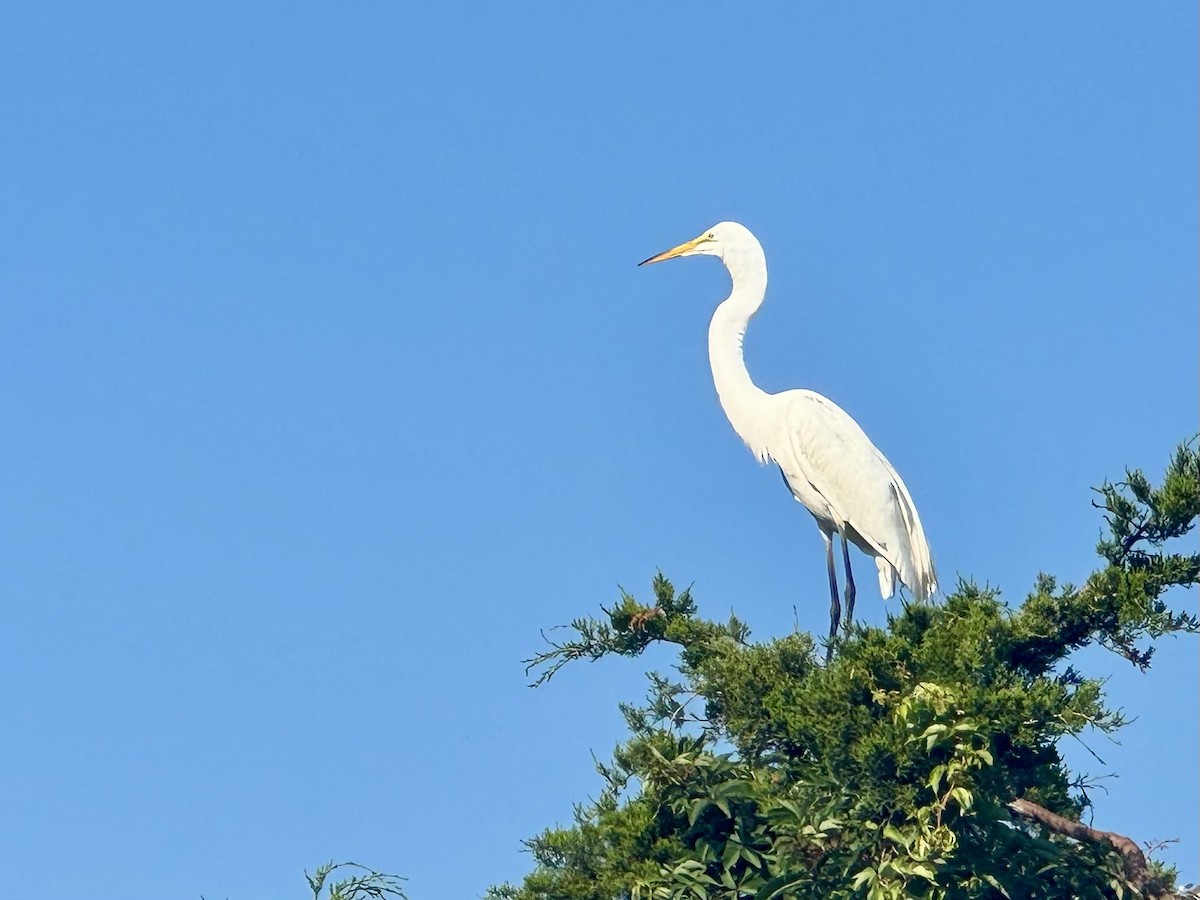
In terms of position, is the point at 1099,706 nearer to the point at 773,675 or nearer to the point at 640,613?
the point at 773,675

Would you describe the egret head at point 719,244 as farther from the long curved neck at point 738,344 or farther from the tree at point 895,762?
the tree at point 895,762

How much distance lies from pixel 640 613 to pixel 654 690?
1.64ft

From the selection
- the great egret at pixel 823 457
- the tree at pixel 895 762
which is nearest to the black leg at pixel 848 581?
the great egret at pixel 823 457

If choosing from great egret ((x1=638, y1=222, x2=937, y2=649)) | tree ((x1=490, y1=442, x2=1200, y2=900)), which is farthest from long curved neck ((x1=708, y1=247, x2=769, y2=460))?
tree ((x1=490, y1=442, x2=1200, y2=900))

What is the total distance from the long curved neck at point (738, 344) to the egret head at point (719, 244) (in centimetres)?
9

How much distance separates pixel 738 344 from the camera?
12586 millimetres

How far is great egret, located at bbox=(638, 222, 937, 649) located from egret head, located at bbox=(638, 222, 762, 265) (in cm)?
2

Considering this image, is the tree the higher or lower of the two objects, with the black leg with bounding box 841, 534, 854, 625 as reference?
lower

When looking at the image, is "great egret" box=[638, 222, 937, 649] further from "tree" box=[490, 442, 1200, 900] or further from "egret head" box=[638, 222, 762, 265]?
"tree" box=[490, 442, 1200, 900]

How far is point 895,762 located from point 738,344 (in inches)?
219

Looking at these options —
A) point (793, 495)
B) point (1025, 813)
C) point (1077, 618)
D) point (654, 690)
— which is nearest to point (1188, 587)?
point (1077, 618)

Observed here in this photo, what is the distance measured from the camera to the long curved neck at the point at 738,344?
40.7ft

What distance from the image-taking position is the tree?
7.36 metres

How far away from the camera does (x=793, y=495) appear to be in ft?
40.2
